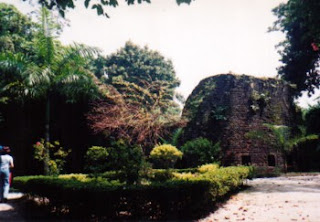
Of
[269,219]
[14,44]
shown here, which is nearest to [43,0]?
[269,219]

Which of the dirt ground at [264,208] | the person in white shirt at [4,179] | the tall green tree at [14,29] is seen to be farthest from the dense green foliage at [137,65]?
the dirt ground at [264,208]

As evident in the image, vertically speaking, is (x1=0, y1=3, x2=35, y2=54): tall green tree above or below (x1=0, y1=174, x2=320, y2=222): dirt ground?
above

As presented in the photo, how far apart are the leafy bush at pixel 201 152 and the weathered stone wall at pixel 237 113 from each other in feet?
2.74

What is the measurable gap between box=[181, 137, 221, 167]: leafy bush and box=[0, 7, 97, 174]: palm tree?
6217 mm

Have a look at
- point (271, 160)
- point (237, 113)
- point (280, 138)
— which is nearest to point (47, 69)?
point (237, 113)

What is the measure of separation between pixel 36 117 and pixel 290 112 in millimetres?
15495

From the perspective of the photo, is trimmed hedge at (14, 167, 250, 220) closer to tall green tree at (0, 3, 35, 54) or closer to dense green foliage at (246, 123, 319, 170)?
dense green foliage at (246, 123, 319, 170)

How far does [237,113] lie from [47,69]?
33.7 feet

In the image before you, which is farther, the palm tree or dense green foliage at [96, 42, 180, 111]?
dense green foliage at [96, 42, 180, 111]

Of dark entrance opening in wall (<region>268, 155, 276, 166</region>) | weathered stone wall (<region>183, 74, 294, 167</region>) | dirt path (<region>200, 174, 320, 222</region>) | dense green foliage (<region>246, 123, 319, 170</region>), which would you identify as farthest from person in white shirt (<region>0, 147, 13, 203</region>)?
dark entrance opening in wall (<region>268, 155, 276, 166</region>)

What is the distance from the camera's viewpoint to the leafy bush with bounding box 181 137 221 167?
14.8m

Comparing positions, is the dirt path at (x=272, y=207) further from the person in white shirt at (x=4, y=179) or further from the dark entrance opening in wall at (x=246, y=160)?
the dark entrance opening in wall at (x=246, y=160)

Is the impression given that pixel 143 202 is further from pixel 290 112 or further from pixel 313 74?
pixel 313 74

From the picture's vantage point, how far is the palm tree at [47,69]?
38.9 ft
